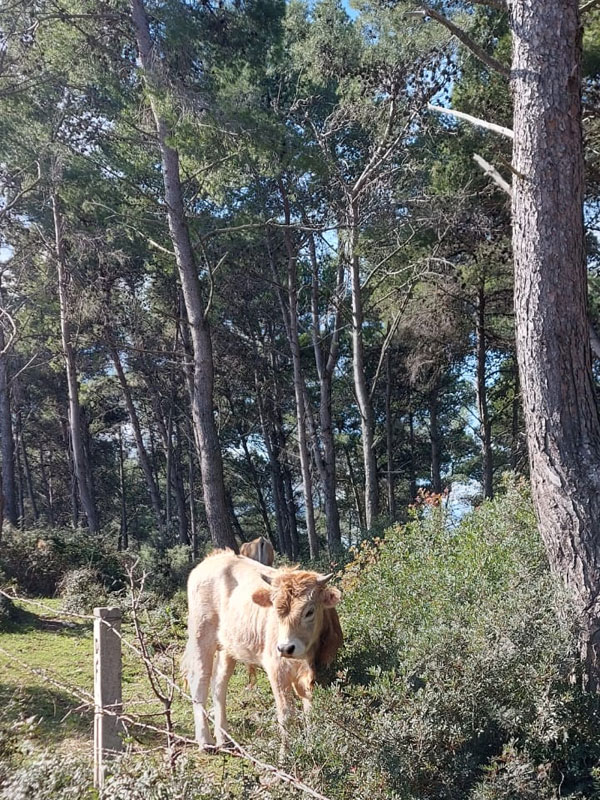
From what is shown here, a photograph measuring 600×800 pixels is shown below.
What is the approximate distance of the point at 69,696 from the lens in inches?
263

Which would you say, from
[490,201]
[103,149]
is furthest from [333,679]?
[103,149]

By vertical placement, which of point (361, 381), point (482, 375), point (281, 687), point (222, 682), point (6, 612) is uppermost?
point (482, 375)

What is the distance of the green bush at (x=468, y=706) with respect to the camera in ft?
12.0

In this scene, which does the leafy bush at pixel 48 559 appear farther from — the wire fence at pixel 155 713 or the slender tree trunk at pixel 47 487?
the slender tree trunk at pixel 47 487

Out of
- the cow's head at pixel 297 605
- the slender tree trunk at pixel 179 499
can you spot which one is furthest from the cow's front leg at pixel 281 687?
the slender tree trunk at pixel 179 499

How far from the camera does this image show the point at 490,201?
14.0m

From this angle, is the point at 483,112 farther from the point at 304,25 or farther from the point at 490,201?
the point at 304,25

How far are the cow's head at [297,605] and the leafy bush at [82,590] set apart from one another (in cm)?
680

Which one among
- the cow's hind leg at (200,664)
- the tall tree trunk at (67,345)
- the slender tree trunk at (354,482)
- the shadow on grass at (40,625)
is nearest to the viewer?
the cow's hind leg at (200,664)

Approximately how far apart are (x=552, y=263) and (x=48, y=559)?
11402 mm

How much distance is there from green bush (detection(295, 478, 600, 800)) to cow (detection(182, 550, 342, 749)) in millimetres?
355

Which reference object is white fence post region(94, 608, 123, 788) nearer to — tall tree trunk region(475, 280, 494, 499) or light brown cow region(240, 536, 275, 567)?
light brown cow region(240, 536, 275, 567)

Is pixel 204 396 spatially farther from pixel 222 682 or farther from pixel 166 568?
pixel 166 568

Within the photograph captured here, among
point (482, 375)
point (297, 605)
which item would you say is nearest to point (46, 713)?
point (297, 605)
